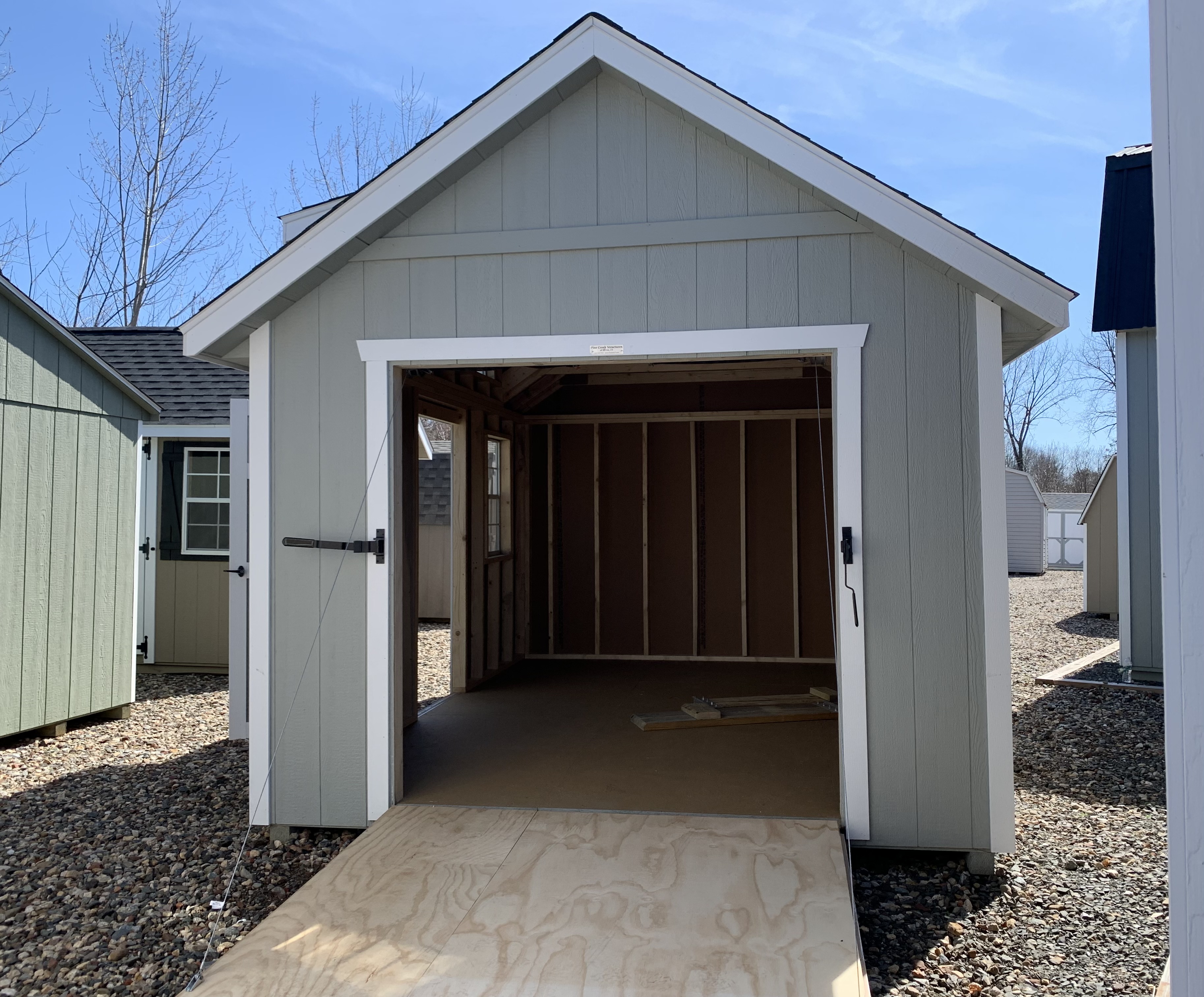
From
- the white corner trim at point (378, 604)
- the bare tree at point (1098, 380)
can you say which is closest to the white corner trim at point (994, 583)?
the white corner trim at point (378, 604)

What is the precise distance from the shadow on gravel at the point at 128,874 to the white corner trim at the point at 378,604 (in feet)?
1.38

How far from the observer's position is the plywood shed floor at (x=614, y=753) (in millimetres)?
4477

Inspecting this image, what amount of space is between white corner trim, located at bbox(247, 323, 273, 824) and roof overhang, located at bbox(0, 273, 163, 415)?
98.1 inches

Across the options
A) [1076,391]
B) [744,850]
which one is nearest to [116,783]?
[744,850]

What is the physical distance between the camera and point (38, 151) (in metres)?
15.4

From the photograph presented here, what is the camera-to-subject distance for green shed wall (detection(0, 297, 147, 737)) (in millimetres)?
6098

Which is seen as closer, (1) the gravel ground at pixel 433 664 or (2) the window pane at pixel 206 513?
(1) the gravel ground at pixel 433 664

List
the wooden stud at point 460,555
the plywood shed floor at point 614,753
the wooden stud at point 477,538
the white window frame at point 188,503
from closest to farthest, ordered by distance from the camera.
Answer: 1. the plywood shed floor at point 614,753
2. the wooden stud at point 460,555
3. the wooden stud at point 477,538
4. the white window frame at point 188,503

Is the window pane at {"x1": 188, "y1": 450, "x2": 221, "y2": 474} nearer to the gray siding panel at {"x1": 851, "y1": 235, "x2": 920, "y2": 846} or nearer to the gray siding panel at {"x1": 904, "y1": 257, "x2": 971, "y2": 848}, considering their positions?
the gray siding panel at {"x1": 851, "y1": 235, "x2": 920, "y2": 846}

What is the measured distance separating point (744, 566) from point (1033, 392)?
3067cm

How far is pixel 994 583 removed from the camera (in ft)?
13.1

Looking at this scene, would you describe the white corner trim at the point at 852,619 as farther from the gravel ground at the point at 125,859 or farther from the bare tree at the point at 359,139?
the bare tree at the point at 359,139

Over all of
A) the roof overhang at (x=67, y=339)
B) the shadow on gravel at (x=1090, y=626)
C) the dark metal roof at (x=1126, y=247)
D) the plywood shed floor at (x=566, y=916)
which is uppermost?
the dark metal roof at (x=1126, y=247)

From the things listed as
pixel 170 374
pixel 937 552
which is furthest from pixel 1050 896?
pixel 170 374
